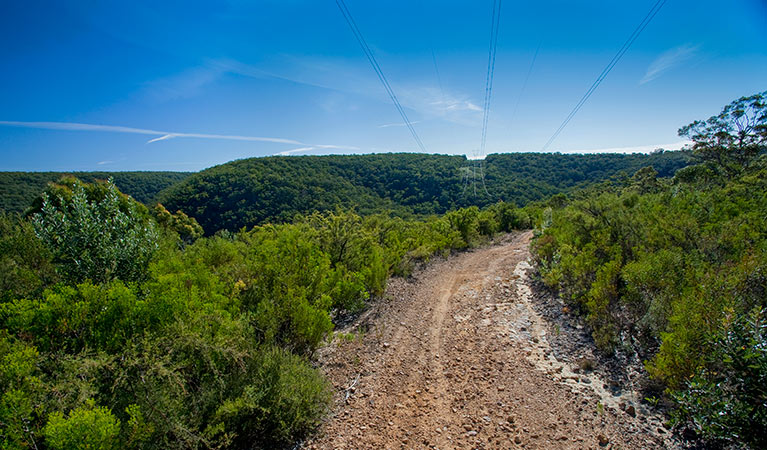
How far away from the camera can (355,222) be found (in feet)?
34.5

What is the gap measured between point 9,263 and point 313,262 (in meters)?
7.79

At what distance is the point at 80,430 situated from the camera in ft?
8.00

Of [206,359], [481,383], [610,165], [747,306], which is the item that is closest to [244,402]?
[206,359]

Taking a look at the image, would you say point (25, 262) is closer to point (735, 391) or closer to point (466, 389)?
point (466, 389)

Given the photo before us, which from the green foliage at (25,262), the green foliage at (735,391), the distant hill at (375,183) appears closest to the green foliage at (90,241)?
the green foliage at (25,262)

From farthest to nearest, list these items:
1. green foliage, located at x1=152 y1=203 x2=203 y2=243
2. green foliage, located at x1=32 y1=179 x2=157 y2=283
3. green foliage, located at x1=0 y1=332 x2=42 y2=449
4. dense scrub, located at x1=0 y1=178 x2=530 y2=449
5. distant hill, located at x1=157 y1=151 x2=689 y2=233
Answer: distant hill, located at x1=157 y1=151 x2=689 y2=233 < green foliage, located at x1=152 y1=203 x2=203 y2=243 < green foliage, located at x1=32 y1=179 x2=157 y2=283 < dense scrub, located at x1=0 y1=178 x2=530 y2=449 < green foliage, located at x1=0 y1=332 x2=42 y2=449

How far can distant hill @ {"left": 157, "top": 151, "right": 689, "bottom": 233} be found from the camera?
48.6 meters

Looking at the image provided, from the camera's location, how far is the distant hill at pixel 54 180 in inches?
1307

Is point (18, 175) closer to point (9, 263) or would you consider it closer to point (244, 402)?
point (9, 263)

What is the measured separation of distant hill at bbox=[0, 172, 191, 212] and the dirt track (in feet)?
57.9

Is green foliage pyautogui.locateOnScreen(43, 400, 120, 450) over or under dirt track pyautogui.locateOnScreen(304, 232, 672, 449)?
over

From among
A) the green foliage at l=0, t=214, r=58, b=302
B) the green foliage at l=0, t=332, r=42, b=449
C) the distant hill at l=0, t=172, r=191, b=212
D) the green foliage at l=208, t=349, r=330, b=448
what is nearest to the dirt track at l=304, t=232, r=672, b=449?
the green foliage at l=208, t=349, r=330, b=448

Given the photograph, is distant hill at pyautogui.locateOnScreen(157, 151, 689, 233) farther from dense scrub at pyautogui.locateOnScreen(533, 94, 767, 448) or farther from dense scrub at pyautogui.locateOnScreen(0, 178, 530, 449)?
dense scrub at pyautogui.locateOnScreen(0, 178, 530, 449)

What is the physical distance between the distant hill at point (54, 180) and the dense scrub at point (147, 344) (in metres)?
14.8
